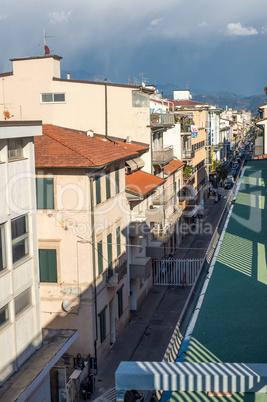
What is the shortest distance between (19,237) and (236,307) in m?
5.70

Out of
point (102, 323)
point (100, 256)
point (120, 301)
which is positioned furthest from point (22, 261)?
point (120, 301)

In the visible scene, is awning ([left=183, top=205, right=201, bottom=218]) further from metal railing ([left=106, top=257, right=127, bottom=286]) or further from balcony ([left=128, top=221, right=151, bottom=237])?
metal railing ([left=106, top=257, right=127, bottom=286])

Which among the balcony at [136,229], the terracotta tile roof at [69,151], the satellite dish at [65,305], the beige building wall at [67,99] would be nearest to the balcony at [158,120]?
the beige building wall at [67,99]

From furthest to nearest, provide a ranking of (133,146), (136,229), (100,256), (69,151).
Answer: (133,146)
(136,229)
(100,256)
(69,151)

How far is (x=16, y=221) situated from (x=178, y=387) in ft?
27.0

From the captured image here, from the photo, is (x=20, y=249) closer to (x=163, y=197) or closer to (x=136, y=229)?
(x=136, y=229)

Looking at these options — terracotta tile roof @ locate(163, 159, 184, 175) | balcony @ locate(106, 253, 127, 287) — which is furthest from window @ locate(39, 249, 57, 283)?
terracotta tile roof @ locate(163, 159, 184, 175)

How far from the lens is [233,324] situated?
36.1ft

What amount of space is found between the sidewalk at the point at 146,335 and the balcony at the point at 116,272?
2907 millimetres

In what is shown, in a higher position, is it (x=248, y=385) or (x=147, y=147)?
(x=147, y=147)

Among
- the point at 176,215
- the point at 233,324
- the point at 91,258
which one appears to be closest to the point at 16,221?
the point at 233,324

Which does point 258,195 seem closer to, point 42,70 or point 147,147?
point 147,147

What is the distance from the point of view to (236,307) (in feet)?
39.3

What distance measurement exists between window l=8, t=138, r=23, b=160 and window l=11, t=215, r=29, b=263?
1.57 metres
